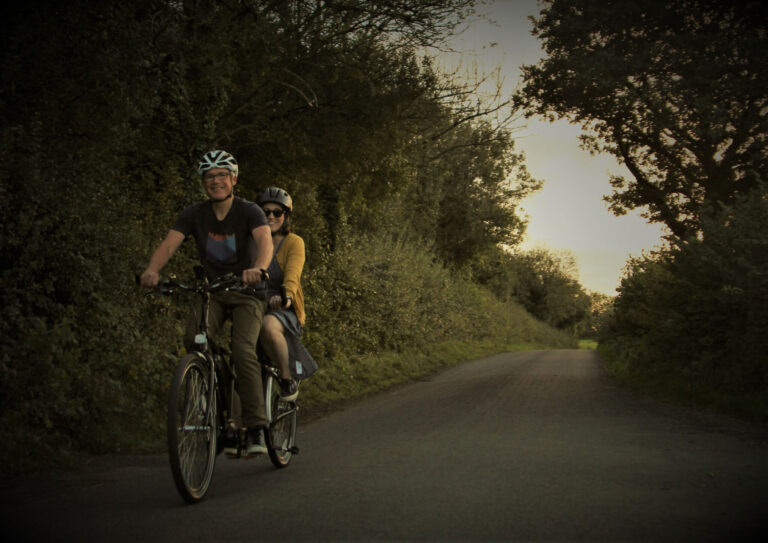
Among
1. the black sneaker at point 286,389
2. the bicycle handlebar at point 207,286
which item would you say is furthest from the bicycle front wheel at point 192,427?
the black sneaker at point 286,389

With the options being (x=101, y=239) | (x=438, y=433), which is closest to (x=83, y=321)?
(x=101, y=239)

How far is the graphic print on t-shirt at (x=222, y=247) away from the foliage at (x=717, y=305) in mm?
7885

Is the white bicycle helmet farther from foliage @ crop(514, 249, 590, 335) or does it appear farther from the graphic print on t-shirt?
foliage @ crop(514, 249, 590, 335)

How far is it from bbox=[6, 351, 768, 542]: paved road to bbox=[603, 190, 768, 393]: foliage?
7.23 feet

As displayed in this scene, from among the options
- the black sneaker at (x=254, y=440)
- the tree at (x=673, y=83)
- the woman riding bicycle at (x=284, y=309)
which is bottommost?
the black sneaker at (x=254, y=440)

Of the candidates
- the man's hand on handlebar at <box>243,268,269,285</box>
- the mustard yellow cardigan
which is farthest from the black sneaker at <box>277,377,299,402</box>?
the man's hand on handlebar at <box>243,268,269,285</box>

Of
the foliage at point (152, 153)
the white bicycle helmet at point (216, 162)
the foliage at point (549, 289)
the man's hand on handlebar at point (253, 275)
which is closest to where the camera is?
the man's hand on handlebar at point (253, 275)

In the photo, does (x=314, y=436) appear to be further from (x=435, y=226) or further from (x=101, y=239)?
(x=435, y=226)

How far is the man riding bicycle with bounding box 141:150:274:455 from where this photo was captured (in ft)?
17.1

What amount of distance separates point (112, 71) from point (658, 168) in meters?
12.8

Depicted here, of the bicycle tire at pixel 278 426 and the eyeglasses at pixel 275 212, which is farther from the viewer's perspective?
the eyeglasses at pixel 275 212

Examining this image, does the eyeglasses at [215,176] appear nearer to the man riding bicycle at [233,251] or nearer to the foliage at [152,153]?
the man riding bicycle at [233,251]

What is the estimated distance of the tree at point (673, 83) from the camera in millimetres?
13156

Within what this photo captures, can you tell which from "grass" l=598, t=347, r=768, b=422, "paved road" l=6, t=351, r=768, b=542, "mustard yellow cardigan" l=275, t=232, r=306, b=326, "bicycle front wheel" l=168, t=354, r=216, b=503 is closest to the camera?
"paved road" l=6, t=351, r=768, b=542
